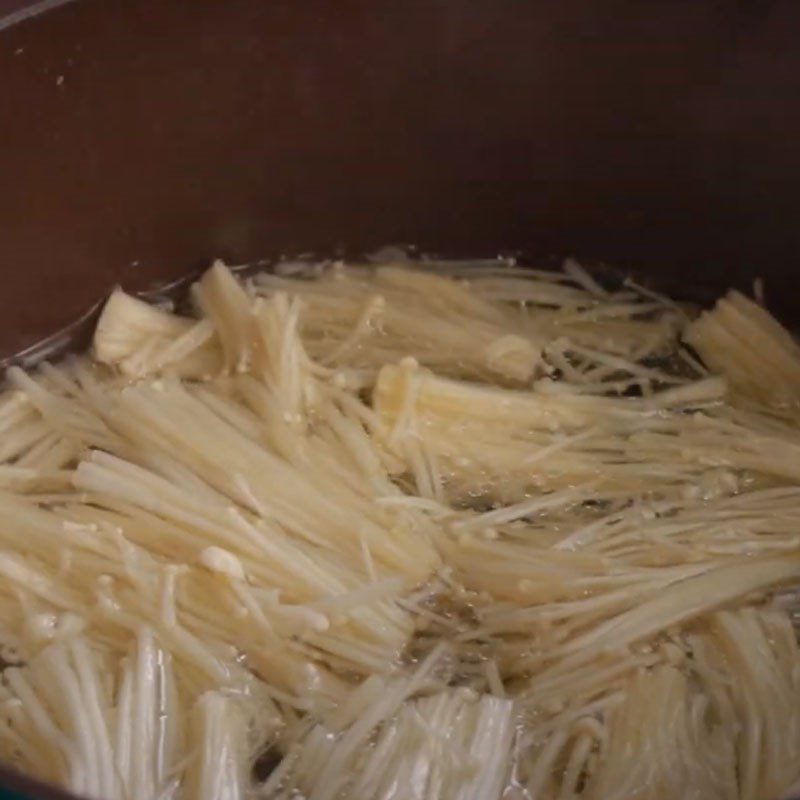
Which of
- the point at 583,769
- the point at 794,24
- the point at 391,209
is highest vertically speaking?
the point at 794,24

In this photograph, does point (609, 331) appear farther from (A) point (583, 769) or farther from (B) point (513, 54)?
(A) point (583, 769)

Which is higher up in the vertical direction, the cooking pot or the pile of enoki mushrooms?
the cooking pot

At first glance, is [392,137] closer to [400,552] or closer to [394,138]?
[394,138]

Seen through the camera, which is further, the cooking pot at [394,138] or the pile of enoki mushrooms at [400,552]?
the cooking pot at [394,138]

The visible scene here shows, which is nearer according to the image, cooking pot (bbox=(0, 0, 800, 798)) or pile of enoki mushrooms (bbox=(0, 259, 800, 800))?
pile of enoki mushrooms (bbox=(0, 259, 800, 800))

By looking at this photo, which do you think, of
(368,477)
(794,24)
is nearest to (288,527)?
(368,477)

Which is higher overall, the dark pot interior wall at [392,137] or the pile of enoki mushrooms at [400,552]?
the dark pot interior wall at [392,137]

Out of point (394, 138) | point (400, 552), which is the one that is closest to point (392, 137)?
point (394, 138)

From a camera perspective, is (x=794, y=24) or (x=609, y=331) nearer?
(x=794, y=24)
